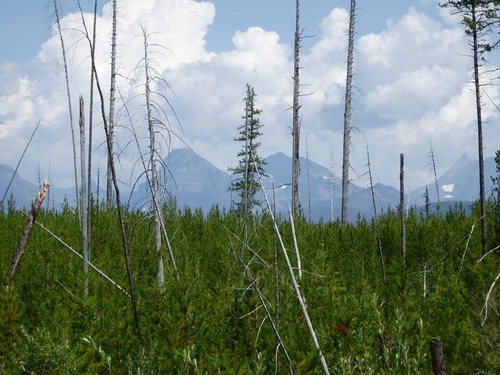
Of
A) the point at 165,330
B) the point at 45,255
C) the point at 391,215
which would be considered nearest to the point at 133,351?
the point at 165,330

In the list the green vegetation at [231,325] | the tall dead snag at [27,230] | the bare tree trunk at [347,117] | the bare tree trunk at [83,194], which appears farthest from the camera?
the bare tree trunk at [347,117]

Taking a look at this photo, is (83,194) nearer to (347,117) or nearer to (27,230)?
(27,230)

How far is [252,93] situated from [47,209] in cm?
2350

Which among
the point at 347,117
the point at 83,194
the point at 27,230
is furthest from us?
the point at 347,117

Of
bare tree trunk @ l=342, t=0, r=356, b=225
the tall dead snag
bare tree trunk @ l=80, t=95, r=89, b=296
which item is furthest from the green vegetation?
bare tree trunk @ l=342, t=0, r=356, b=225

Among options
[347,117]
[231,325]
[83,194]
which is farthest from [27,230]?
[347,117]

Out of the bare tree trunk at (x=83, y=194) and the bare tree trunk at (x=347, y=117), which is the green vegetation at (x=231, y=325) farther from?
the bare tree trunk at (x=347, y=117)

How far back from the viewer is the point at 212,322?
4121 mm

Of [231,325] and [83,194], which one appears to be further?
[231,325]

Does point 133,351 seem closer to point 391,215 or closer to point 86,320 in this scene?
point 86,320

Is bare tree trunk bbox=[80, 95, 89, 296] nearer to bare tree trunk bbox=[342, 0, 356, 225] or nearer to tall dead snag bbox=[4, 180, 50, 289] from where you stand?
tall dead snag bbox=[4, 180, 50, 289]

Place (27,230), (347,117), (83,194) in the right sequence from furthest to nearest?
(347,117) < (27,230) < (83,194)

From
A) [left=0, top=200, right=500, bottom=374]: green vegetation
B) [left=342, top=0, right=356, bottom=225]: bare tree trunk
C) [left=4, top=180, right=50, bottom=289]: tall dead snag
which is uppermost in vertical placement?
[left=342, top=0, right=356, bottom=225]: bare tree trunk

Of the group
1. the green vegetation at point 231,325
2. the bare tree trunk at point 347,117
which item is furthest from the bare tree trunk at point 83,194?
the bare tree trunk at point 347,117
